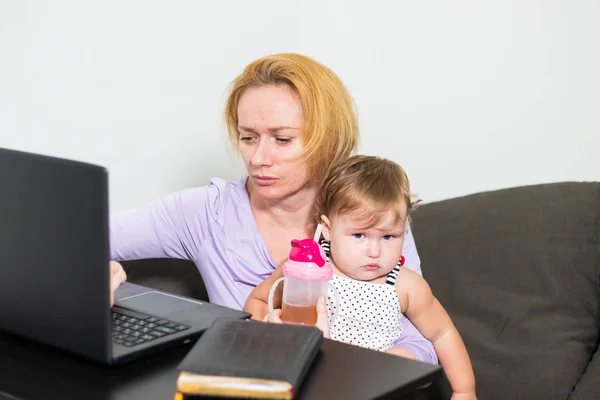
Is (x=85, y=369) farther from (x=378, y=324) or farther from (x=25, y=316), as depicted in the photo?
(x=378, y=324)

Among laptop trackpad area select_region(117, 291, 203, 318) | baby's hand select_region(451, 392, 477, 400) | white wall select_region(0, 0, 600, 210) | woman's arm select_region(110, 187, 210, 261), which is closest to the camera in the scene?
laptop trackpad area select_region(117, 291, 203, 318)

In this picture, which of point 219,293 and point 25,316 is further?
point 219,293

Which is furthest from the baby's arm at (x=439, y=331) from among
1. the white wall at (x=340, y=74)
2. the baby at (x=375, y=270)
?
the white wall at (x=340, y=74)

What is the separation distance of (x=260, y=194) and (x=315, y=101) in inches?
9.3

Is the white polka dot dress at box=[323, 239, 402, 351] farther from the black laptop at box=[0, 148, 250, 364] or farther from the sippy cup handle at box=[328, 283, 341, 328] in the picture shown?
the black laptop at box=[0, 148, 250, 364]

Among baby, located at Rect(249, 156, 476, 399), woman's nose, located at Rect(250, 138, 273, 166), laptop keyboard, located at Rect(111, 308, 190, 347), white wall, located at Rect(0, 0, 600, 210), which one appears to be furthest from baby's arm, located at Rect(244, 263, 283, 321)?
white wall, located at Rect(0, 0, 600, 210)

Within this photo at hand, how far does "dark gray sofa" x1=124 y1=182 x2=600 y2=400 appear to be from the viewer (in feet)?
6.38

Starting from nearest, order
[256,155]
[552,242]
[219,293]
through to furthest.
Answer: [256,155] → [219,293] → [552,242]

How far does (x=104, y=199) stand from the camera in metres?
1.00

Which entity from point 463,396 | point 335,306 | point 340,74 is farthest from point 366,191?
point 340,74

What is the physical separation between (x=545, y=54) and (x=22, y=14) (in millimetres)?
1368

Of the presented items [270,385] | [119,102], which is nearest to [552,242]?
[119,102]

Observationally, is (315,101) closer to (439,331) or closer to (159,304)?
(439,331)

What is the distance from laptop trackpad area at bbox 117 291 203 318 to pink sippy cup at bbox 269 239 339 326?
0.63 ft
